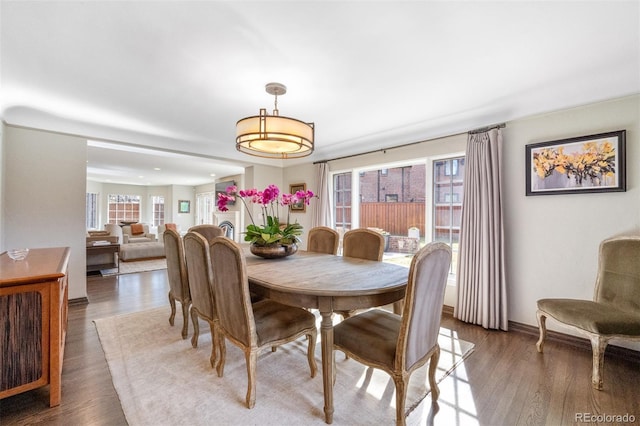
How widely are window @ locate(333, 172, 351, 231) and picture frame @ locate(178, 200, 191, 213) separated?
26.3ft

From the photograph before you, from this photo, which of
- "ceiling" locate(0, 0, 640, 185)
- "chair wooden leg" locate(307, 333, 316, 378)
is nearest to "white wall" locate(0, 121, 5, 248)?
"ceiling" locate(0, 0, 640, 185)

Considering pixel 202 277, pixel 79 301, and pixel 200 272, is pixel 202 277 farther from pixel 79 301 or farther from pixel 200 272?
pixel 79 301

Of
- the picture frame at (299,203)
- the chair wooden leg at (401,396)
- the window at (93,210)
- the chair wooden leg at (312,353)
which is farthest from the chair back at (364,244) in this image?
the window at (93,210)

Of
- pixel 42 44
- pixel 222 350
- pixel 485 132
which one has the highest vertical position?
pixel 42 44

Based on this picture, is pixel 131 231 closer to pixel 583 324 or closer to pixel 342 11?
pixel 342 11

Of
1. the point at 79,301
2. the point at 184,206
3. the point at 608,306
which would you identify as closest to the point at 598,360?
the point at 608,306

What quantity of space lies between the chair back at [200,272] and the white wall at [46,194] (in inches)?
92.2

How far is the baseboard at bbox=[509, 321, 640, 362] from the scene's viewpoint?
2.28 meters

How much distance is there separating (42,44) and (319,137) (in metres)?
2.92

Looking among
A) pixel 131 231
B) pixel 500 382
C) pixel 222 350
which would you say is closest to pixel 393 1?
pixel 222 350

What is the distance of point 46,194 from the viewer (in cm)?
330

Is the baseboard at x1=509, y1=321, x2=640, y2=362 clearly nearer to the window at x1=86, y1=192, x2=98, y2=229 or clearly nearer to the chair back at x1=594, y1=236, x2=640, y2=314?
the chair back at x1=594, y1=236, x2=640, y2=314

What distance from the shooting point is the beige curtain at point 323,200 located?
4816 mm

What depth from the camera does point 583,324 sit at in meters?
2.04
